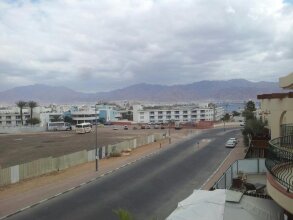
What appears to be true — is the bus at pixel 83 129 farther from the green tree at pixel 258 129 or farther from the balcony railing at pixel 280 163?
the balcony railing at pixel 280 163

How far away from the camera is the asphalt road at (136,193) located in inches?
953

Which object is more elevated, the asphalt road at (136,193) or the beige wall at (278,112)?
the beige wall at (278,112)

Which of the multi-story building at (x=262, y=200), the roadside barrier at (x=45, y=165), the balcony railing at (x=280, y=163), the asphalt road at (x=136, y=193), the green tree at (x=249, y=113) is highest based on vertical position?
the green tree at (x=249, y=113)

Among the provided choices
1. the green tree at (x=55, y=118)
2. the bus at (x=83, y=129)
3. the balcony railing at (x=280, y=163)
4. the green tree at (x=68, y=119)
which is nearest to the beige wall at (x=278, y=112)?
the balcony railing at (x=280, y=163)

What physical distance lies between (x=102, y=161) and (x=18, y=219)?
2620cm

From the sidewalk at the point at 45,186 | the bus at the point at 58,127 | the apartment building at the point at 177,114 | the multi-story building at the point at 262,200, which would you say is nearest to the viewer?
the multi-story building at the point at 262,200

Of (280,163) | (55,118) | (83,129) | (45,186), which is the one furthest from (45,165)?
(55,118)

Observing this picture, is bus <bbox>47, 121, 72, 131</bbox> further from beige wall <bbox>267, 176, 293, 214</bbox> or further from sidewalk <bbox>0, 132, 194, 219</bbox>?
beige wall <bbox>267, 176, 293, 214</bbox>

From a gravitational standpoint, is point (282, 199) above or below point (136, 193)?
above

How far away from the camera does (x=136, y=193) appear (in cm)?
2966

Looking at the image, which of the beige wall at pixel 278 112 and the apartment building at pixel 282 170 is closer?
the apartment building at pixel 282 170

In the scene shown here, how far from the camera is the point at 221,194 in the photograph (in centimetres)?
1479

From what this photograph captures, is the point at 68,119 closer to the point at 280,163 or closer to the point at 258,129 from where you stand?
the point at 258,129

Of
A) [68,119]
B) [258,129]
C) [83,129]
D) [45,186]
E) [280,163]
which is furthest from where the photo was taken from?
[68,119]
